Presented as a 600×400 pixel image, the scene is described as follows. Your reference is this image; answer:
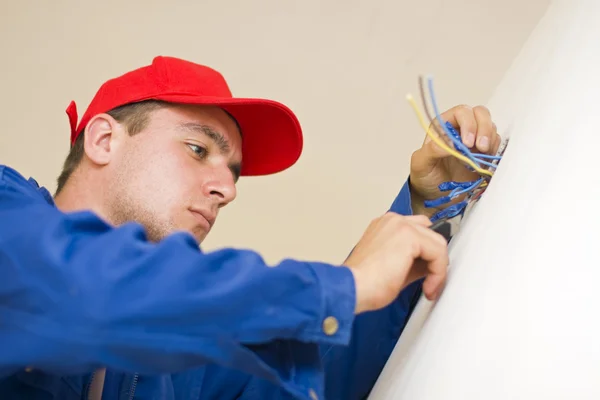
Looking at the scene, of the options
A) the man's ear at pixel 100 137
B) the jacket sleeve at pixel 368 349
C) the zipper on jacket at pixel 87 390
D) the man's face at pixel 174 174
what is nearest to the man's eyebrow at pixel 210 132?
the man's face at pixel 174 174

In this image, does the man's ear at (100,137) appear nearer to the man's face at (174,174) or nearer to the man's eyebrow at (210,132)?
the man's face at (174,174)

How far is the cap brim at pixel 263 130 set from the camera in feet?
3.51

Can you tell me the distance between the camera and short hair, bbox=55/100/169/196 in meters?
1.08

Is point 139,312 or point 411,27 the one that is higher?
point 411,27

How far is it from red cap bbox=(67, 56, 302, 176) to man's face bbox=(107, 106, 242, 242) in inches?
1.3

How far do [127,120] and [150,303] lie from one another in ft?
1.98

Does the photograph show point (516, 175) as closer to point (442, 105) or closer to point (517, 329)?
point (517, 329)

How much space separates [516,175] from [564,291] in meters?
0.19

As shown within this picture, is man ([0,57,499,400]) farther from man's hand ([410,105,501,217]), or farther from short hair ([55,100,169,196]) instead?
short hair ([55,100,169,196])

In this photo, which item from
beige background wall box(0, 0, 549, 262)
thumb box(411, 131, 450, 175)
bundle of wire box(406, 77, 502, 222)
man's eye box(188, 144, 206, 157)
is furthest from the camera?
beige background wall box(0, 0, 549, 262)

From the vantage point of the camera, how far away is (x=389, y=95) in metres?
1.55

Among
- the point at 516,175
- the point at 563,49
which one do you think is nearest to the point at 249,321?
Answer: the point at 516,175

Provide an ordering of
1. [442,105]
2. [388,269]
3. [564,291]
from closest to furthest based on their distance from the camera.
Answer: [564,291]
[388,269]
[442,105]

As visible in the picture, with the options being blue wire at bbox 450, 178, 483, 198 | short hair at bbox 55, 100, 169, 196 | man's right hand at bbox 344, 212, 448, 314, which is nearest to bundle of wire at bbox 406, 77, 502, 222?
blue wire at bbox 450, 178, 483, 198
